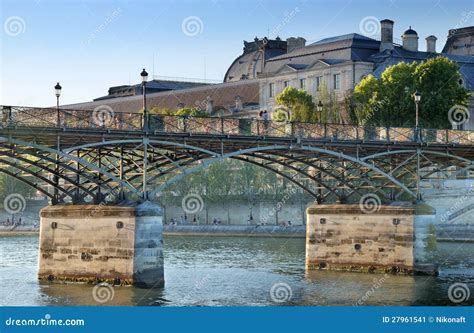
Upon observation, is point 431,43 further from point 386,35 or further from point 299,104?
point 299,104

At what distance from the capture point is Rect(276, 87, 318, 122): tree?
117375 millimetres

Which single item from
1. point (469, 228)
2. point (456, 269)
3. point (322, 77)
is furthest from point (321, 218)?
point (322, 77)

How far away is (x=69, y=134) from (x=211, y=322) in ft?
45.0

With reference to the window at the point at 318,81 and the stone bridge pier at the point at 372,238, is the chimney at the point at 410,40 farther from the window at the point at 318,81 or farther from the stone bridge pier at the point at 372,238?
the stone bridge pier at the point at 372,238

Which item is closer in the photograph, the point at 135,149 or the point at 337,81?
the point at 135,149

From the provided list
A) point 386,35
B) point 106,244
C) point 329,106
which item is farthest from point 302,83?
point 106,244

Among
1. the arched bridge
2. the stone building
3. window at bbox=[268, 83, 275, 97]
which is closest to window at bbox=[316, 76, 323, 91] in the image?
the stone building

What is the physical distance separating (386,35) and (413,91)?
104ft

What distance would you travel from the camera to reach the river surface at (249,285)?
49.8 m

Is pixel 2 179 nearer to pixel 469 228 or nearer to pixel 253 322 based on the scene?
pixel 469 228

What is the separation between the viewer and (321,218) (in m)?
65.9

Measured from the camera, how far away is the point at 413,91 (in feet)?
328

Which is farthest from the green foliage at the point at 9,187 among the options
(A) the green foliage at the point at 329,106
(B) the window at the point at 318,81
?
(A) the green foliage at the point at 329,106

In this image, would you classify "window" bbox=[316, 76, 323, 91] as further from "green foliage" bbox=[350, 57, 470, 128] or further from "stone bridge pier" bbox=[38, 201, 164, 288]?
"stone bridge pier" bbox=[38, 201, 164, 288]
